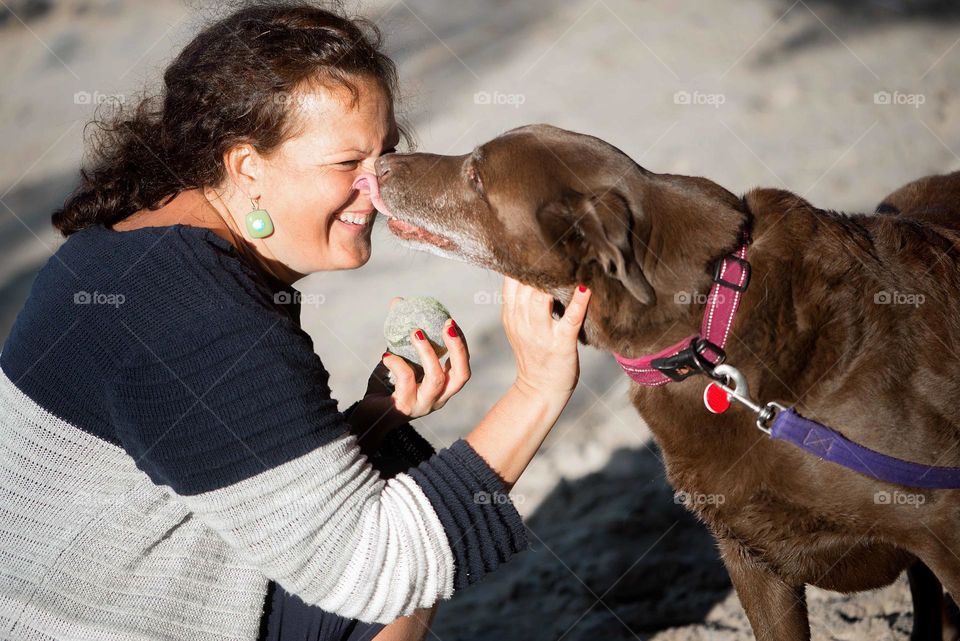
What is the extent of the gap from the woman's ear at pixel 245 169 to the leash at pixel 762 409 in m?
1.20

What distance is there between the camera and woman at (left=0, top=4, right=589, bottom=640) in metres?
2.17

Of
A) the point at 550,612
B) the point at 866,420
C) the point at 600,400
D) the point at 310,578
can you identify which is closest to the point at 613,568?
the point at 550,612

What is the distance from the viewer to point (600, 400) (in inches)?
185

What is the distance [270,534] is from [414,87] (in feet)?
15.9

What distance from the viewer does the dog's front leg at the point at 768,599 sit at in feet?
9.52

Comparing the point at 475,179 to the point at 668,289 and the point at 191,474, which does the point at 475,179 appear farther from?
the point at 191,474

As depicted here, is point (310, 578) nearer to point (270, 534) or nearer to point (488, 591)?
point (270, 534)

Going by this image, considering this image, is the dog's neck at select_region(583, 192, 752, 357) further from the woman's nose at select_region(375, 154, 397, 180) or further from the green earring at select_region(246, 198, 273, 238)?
the green earring at select_region(246, 198, 273, 238)

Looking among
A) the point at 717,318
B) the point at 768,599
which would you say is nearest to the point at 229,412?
the point at 717,318

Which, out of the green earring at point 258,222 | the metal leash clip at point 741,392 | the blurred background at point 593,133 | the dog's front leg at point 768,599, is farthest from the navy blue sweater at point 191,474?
the blurred background at point 593,133

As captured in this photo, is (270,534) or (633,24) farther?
(633,24)

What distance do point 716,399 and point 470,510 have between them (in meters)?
0.68

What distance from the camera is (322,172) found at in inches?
105

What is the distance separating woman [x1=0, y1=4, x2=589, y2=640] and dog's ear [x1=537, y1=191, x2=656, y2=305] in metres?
0.14
